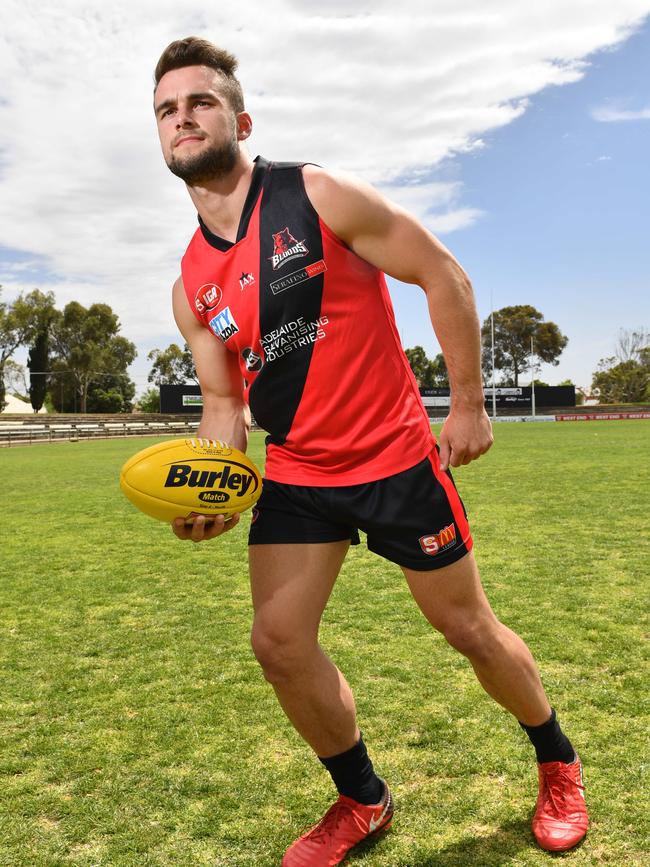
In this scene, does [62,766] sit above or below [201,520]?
below

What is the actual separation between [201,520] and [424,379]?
9062 centimetres

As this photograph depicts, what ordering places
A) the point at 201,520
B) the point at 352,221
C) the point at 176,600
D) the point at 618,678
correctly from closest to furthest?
1. the point at 352,221
2. the point at 201,520
3. the point at 618,678
4. the point at 176,600

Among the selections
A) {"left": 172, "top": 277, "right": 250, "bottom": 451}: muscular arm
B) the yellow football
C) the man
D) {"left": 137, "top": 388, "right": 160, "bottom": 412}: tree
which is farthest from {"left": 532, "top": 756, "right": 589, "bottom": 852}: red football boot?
{"left": 137, "top": 388, "right": 160, "bottom": 412}: tree

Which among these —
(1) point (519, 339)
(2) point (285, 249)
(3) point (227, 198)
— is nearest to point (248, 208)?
(3) point (227, 198)

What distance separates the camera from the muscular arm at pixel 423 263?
8.60ft

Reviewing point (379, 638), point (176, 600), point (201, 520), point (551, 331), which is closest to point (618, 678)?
point (379, 638)

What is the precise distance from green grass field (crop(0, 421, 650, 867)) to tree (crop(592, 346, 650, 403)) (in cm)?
8429

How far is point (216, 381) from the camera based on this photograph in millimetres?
3205

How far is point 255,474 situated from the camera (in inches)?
123

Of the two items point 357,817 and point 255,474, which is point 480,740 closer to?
point 357,817

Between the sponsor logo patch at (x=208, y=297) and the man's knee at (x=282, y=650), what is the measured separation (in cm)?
122

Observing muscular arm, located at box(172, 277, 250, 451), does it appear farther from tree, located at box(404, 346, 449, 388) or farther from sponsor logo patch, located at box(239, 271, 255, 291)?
tree, located at box(404, 346, 449, 388)

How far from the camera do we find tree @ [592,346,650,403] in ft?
280

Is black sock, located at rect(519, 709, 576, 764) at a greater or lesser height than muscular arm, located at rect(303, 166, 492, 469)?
lesser
